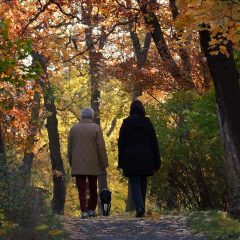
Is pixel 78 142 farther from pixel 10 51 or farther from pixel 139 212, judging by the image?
pixel 10 51

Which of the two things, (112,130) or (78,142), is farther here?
(112,130)

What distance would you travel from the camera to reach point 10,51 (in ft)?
27.9

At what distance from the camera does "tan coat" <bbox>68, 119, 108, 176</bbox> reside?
37.6 feet

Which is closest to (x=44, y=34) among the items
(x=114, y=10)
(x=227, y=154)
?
(x=114, y=10)

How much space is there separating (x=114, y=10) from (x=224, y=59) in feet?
27.5

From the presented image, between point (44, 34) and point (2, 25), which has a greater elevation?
point (44, 34)

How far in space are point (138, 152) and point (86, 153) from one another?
125 centimetres

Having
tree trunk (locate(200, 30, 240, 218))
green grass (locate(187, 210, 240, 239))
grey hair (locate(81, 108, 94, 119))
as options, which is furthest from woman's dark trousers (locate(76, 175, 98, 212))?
tree trunk (locate(200, 30, 240, 218))

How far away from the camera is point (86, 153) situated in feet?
37.7

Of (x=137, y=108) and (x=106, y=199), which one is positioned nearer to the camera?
(x=137, y=108)

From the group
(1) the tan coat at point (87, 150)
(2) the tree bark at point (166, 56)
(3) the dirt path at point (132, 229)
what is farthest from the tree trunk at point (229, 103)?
(2) the tree bark at point (166, 56)

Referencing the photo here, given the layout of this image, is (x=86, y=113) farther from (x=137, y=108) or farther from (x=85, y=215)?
(x=85, y=215)

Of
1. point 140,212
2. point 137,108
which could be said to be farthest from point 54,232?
point 137,108

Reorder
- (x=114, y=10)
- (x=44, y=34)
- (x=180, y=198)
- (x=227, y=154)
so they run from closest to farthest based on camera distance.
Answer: (x=227, y=154), (x=180, y=198), (x=114, y=10), (x=44, y=34)
